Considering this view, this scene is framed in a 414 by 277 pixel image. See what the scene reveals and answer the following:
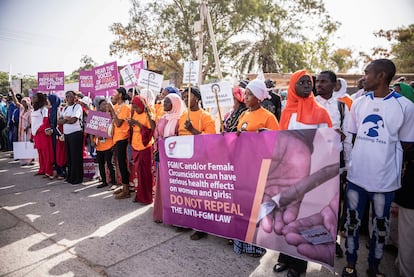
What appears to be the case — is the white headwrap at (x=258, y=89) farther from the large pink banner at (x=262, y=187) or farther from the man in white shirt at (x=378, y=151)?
the man in white shirt at (x=378, y=151)

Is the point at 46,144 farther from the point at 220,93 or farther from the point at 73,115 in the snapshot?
the point at 220,93

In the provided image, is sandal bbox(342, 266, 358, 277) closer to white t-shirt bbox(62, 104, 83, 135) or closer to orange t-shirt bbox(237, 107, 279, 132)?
orange t-shirt bbox(237, 107, 279, 132)

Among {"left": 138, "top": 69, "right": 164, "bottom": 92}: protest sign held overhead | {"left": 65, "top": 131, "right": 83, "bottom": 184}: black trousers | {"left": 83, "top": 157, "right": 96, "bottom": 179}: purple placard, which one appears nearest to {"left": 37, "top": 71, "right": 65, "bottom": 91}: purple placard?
{"left": 65, "top": 131, "right": 83, "bottom": 184}: black trousers

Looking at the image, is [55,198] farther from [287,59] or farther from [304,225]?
[287,59]

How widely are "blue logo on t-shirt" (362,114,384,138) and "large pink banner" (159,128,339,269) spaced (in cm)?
35

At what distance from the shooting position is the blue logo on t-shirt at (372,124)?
8.22 ft

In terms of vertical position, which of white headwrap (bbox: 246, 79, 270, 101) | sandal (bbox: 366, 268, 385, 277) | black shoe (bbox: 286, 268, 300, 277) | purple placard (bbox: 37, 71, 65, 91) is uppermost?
purple placard (bbox: 37, 71, 65, 91)

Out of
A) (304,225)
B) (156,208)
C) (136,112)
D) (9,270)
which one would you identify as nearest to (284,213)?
(304,225)

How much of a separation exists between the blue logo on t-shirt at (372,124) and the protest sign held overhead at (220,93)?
1.74 meters

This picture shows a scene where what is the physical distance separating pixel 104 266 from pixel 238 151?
1.89 meters

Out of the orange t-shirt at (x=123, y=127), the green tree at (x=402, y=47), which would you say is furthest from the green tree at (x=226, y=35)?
the orange t-shirt at (x=123, y=127)

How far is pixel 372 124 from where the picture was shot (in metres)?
2.54

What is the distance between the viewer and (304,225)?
259cm

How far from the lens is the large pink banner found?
2512 mm
